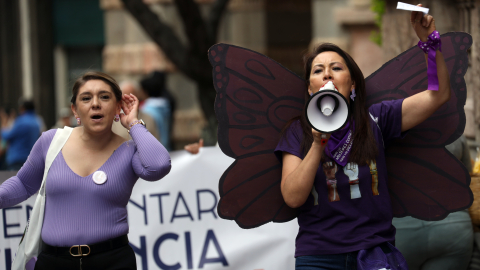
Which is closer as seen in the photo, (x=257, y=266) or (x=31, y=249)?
(x=31, y=249)

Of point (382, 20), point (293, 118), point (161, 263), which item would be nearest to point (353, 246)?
point (293, 118)

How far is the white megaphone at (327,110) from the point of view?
2.38 m

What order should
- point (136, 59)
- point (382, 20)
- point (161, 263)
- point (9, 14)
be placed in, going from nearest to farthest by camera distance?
1. point (161, 263)
2. point (382, 20)
3. point (136, 59)
4. point (9, 14)

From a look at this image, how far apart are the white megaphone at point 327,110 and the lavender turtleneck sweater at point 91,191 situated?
86 centimetres

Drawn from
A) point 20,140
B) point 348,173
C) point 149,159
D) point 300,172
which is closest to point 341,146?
point 348,173

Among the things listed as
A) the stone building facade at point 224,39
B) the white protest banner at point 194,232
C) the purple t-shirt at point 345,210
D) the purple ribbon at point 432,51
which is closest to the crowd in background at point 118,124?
the white protest banner at point 194,232

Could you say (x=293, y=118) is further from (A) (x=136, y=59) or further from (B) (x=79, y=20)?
(B) (x=79, y=20)

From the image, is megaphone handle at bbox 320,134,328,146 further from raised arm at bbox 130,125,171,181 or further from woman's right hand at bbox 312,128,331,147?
raised arm at bbox 130,125,171,181

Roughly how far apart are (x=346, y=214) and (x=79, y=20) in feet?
38.5

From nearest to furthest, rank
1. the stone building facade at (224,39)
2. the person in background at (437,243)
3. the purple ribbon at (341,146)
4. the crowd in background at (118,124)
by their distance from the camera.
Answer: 1. the purple ribbon at (341,146)
2. the person in background at (437,243)
3. the crowd in background at (118,124)
4. the stone building facade at (224,39)

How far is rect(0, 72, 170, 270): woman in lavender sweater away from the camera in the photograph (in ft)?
9.04

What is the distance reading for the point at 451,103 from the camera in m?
2.99

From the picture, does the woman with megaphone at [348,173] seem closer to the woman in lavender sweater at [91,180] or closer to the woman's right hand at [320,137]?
the woman's right hand at [320,137]

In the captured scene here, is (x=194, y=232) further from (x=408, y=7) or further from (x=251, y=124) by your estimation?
(x=408, y=7)
